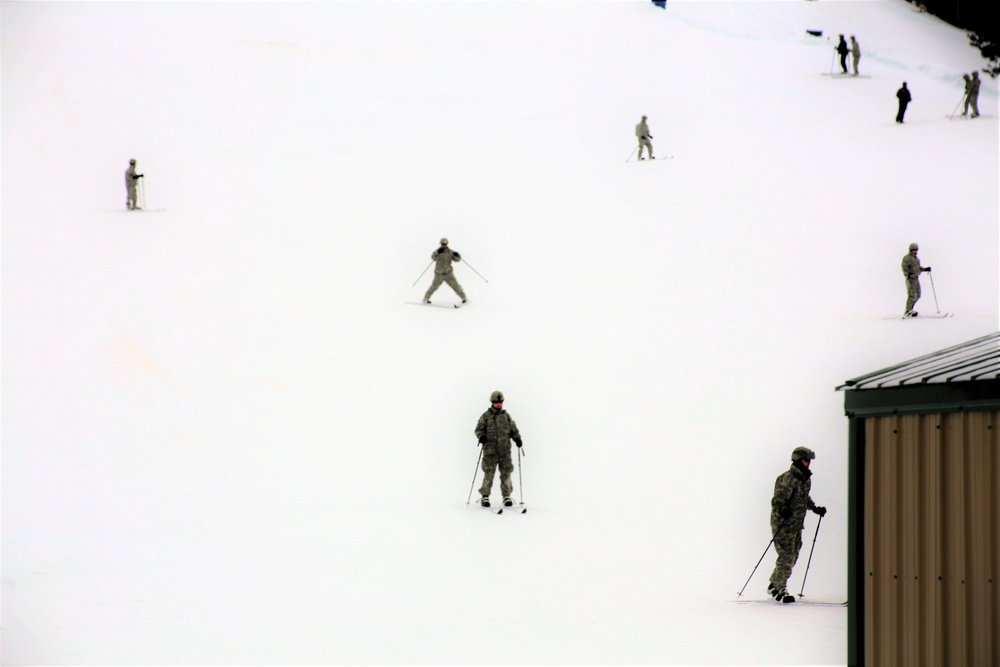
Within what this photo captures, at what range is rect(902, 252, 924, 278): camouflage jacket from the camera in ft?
58.5

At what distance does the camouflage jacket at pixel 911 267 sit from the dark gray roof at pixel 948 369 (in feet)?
26.6

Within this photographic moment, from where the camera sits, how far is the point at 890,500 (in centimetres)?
822

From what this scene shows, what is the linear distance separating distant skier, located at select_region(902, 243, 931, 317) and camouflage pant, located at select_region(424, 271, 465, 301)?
6.24m

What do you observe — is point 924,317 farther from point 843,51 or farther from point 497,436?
point 843,51

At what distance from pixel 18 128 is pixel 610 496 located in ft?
58.9

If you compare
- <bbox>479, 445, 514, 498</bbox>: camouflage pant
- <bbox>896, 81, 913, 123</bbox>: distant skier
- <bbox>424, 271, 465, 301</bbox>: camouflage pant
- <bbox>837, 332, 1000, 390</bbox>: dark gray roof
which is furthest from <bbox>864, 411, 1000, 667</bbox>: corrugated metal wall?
<bbox>896, 81, 913, 123</bbox>: distant skier

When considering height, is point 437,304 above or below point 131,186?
below

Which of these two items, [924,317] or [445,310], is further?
[445,310]

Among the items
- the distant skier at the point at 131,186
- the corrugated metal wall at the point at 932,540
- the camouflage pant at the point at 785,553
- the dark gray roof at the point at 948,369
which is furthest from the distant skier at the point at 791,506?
the distant skier at the point at 131,186

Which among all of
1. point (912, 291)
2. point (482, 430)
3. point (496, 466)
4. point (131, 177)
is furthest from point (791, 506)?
point (131, 177)

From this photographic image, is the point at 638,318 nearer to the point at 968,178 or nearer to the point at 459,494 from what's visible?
the point at 459,494

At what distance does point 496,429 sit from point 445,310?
667 centimetres

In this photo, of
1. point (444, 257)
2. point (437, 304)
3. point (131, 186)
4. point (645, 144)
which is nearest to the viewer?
point (444, 257)

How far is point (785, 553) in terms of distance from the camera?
1063 cm
